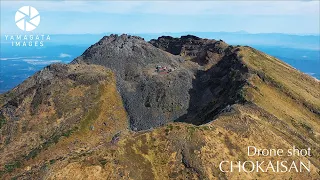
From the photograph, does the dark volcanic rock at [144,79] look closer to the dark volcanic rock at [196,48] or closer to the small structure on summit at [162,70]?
the small structure on summit at [162,70]

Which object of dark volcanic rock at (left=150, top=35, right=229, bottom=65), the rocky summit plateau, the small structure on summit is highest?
dark volcanic rock at (left=150, top=35, right=229, bottom=65)

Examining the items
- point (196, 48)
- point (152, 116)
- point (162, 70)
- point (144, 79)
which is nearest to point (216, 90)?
point (162, 70)

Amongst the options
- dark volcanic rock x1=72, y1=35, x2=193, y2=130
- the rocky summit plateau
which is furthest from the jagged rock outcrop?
the rocky summit plateau

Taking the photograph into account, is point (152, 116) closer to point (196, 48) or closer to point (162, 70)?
point (162, 70)

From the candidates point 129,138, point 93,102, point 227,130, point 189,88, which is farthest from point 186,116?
point 129,138

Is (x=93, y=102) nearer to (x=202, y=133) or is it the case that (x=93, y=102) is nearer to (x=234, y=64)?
(x=202, y=133)

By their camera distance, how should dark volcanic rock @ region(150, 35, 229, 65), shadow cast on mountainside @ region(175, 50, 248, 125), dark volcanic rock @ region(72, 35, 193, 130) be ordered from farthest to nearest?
dark volcanic rock @ region(150, 35, 229, 65) < dark volcanic rock @ region(72, 35, 193, 130) < shadow cast on mountainside @ region(175, 50, 248, 125)

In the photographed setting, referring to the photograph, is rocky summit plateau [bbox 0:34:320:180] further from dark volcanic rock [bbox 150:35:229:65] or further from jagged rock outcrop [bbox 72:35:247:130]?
dark volcanic rock [bbox 150:35:229:65]
